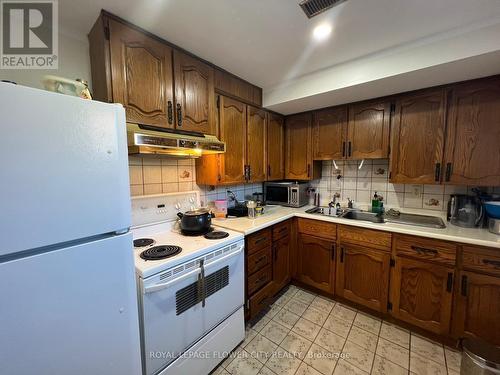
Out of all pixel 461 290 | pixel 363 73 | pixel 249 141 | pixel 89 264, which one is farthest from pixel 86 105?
pixel 461 290

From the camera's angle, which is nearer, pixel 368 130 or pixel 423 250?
pixel 423 250

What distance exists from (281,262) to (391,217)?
1200 mm

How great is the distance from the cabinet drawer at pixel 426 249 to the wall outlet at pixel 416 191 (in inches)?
27.4

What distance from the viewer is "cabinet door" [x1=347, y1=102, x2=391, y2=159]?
2021 mm

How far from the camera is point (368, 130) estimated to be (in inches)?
83.1

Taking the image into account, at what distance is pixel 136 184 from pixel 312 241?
5.79ft

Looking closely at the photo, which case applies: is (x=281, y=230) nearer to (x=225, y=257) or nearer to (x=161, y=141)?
(x=225, y=257)

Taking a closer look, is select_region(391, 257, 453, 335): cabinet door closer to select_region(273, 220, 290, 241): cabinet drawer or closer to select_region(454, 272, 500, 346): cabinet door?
select_region(454, 272, 500, 346): cabinet door

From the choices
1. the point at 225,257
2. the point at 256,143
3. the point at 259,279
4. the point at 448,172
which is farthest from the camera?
the point at 256,143

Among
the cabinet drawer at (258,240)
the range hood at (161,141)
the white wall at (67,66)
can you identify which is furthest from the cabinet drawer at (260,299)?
the white wall at (67,66)

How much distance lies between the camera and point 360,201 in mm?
2447

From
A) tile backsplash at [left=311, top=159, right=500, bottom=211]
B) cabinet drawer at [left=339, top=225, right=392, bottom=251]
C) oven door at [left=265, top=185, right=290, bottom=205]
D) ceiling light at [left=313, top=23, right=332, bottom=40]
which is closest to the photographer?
ceiling light at [left=313, top=23, right=332, bottom=40]

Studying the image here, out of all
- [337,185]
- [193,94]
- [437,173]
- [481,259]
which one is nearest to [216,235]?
[193,94]

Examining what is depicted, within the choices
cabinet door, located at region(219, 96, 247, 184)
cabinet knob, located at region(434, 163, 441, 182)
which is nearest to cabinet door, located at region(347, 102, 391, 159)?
cabinet knob, located at region(434, 163, 441, 182)
